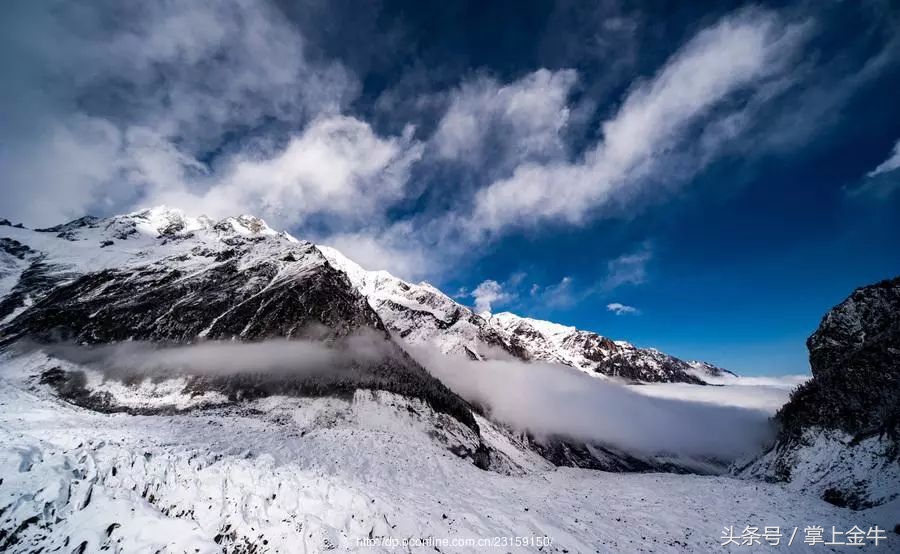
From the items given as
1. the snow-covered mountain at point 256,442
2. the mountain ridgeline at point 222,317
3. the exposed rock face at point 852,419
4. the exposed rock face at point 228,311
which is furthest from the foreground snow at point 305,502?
the exposed rock face at point 228,311

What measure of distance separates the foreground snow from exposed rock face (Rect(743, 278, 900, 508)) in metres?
3.78

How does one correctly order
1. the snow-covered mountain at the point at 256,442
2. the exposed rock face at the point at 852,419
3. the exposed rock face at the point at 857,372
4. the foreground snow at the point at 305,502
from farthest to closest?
the exposed rock face at the point at 857,372 → the exposed rock face at the point at 852,419 → the snow-covered mountain at the point at 256,442 → the foreground snow at the point at 305,502

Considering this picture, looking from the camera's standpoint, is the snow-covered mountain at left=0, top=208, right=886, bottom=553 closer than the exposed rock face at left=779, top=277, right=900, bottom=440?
Yes

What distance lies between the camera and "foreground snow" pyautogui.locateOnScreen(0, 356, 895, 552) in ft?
39.8

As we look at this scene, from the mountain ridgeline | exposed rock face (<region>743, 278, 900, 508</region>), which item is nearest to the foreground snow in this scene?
exposed rock face (<region>743, 278, 900, 508</region>)

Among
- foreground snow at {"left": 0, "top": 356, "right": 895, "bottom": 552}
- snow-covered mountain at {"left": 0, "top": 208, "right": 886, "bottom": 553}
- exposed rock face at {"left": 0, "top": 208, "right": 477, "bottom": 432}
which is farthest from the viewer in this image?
exposed rock face at {"left": 0, "top": 208, "right": 477, "bottom": 432}

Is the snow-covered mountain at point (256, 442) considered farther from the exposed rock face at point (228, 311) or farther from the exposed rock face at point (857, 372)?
the exposed rock face at point (857, 372)

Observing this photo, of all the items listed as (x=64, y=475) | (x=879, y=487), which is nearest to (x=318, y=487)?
(x=64, y=475)

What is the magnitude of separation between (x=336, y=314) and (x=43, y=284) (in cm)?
11500

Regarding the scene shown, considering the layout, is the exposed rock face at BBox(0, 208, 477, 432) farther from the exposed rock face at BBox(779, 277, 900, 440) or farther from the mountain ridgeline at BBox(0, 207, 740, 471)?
the exposed rock face at BBox(779, 277, 900, 440)

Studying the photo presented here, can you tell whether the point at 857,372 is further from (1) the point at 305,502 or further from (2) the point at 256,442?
(2) the point at 256,442

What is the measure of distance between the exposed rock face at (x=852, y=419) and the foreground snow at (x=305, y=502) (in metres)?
3.78

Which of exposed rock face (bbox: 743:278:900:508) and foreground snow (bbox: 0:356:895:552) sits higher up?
exposed rock face (bbox: 743:278:900:508)

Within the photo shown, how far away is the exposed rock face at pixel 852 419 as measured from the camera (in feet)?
89.4
